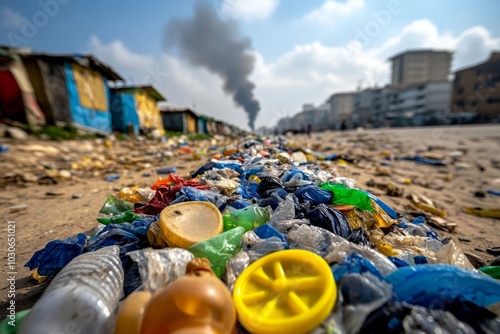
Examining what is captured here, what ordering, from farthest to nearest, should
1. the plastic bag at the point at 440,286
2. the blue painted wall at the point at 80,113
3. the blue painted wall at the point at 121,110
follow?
the blue painted wall at the point at 121,110, the blue painted wall at the point at 80,113, the plastic bag at the point at 440,286

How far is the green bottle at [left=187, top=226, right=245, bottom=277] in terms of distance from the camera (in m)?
1.21


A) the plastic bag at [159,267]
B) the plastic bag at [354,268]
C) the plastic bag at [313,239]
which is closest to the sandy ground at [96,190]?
the plastic bag at [159,267]

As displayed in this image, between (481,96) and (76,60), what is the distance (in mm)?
45119

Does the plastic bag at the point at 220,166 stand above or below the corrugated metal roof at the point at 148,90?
below

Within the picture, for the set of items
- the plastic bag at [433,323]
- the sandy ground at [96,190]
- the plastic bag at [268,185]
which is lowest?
the sandy ground at [96,190]

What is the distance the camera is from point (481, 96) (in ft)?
105

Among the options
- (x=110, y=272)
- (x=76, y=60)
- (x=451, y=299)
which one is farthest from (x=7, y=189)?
(x=76, y=60)

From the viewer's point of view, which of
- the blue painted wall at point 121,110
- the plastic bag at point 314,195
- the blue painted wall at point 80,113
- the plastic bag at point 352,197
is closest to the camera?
the plastic bag at point 352,197

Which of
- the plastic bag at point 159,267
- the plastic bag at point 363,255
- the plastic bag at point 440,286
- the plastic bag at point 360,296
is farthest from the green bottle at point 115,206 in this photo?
the plastic bag at point 440,286

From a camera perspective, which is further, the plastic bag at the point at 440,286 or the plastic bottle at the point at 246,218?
the plastic bottle at the point at 246,218

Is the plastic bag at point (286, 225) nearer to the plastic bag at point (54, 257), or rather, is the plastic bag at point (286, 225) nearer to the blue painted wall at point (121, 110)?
the plastic bag at point (54, 257)

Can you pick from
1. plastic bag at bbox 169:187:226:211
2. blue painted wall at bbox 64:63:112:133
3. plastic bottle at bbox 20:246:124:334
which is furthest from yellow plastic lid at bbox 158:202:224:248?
blue painted wall at bbox 64:63:112:133

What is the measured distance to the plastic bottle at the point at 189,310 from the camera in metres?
0.75

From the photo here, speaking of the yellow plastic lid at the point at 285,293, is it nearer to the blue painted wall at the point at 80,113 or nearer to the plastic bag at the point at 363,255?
the plastic bag at the point at 363,255
